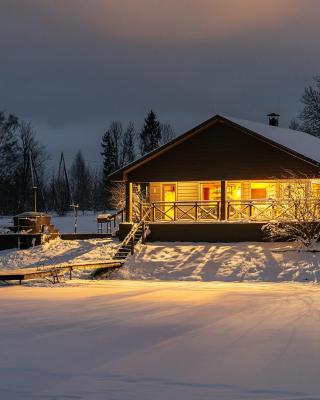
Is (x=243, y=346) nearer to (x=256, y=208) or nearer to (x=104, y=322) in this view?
(x=104, y=322)

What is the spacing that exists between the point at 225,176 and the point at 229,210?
57.2 inches

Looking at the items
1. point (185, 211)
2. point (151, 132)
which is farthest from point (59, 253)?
point (151, 132)

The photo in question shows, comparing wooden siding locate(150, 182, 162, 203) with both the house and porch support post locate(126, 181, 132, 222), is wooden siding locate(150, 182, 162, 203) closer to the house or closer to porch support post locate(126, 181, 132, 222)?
the house

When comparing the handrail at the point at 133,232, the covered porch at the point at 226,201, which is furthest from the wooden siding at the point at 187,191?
the handrail at the point at 133,232

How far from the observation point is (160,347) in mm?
8531

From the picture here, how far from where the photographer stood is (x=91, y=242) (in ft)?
89.8

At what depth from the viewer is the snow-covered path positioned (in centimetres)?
668

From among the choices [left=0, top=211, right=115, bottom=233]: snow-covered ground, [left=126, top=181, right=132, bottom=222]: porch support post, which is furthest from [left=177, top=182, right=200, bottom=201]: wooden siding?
[left=0, top=211, right=115, bottom=233]: snow-covered ground

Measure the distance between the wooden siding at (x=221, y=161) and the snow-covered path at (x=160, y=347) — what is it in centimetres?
1248

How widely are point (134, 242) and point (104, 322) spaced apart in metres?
14.9

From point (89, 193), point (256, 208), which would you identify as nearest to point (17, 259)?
point (256, 208)

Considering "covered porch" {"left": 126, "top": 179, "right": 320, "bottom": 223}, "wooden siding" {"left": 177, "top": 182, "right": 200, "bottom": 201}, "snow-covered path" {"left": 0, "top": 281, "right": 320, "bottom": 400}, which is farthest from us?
"wooden siding" {"left": 177, "top": 182, "right": 200, "bottom": 201}

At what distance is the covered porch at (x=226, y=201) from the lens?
81.4 feet

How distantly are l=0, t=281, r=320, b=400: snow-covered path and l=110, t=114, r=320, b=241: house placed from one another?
1158 cm
